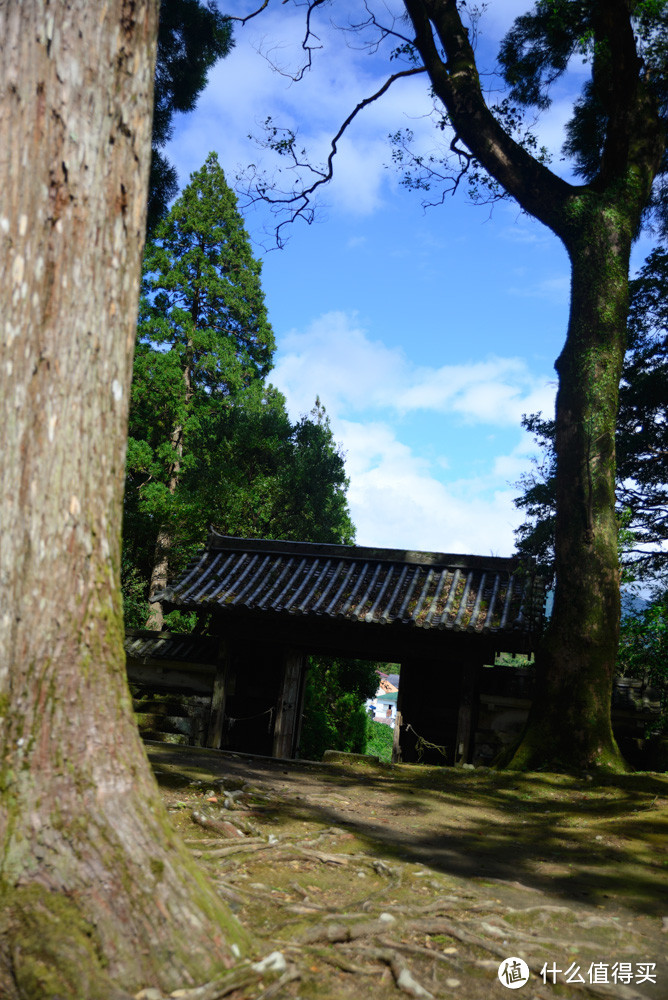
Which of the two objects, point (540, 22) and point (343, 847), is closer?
point (343, 847)

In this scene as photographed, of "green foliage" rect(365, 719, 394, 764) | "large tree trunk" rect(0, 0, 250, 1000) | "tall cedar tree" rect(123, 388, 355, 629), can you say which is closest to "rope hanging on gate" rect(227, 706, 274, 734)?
"tall cedar tree" rect(123, 388, 355, 629)

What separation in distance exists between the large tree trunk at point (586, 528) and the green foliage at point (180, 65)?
556 cm

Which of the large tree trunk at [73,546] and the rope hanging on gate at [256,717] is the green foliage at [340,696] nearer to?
the rope hanging on gate at [256,717]

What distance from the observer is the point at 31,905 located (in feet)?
6.89

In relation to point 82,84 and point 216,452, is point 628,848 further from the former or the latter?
point 216,452

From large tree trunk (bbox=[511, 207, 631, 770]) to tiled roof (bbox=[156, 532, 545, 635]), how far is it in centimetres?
227

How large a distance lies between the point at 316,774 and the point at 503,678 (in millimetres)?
4842

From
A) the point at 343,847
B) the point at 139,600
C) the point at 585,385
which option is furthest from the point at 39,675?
the point at 139,600

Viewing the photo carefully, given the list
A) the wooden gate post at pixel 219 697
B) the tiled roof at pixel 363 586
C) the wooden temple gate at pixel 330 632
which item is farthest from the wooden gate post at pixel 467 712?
the wooden gate post at pixel 219 697

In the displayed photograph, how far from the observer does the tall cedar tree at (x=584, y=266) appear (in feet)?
25.7

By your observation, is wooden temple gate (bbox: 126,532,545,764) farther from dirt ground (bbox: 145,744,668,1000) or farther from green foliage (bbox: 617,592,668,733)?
dirt ground (bbox: 145,744,668,1000)

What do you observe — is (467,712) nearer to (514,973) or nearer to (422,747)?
(422,747)

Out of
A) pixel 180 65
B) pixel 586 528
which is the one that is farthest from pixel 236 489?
pixel 586 528

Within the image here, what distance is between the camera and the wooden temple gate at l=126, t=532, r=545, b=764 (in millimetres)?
10867
